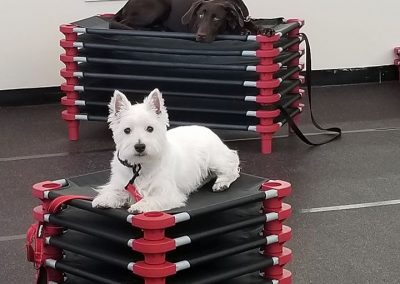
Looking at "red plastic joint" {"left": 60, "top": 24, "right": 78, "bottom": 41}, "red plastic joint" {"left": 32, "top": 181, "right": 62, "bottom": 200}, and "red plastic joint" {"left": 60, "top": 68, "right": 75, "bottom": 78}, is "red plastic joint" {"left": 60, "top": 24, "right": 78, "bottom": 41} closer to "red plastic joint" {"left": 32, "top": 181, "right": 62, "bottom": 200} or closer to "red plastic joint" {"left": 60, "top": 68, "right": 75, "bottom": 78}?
"red plastic joint" {"left": 60, "top": 68, "right": 75, "bottom": 78}

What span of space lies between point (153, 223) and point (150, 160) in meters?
0.25

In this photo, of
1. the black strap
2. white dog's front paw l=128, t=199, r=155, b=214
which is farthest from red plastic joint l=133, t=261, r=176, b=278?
the black strap

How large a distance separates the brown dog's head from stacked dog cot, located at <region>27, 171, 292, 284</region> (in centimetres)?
198

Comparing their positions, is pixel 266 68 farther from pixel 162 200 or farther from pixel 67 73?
pixel 162 200

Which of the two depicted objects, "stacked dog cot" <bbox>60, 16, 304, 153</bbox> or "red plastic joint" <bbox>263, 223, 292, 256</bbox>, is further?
"stacked dog cot" <bbox>60, 16, 304, 153</bbox>

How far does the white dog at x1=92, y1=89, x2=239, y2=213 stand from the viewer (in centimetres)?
229

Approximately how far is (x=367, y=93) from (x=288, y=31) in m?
1.76

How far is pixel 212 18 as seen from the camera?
179 inches

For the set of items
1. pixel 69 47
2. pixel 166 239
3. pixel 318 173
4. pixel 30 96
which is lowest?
pixel 318 173

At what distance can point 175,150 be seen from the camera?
2479mm

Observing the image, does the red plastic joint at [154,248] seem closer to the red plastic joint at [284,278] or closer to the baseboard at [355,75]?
the red plastic joint at [284,278]

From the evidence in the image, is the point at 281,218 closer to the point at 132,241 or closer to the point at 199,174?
the point at 199,174

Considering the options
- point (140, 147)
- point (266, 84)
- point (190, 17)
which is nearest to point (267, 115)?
point (266, 84)

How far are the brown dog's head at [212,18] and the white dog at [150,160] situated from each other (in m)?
2.01
